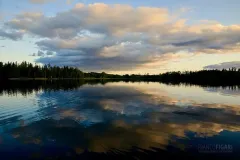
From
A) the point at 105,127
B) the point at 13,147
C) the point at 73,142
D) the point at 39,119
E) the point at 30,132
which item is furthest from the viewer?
the point at 39,119

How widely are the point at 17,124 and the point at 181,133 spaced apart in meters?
18.3

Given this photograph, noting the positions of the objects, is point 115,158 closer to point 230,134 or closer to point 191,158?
point 191,158

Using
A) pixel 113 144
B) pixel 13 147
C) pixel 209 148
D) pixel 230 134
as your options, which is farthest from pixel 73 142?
pixel 230 134

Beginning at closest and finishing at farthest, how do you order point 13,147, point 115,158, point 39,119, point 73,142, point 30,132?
1. point 115,158
2. point 13,147
3. point 73,142
4. point 30,132
5. point 39,119

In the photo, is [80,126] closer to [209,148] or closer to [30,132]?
[30,132]

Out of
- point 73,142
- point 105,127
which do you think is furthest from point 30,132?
point 105,127

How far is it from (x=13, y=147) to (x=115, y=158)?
27.7 ft

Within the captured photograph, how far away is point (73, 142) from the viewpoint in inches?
681

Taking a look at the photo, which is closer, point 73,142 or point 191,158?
point 191,158

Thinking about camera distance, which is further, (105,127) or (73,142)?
(105,127)

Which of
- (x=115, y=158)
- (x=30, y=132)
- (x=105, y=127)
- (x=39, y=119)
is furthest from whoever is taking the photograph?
(x=39, y=119)

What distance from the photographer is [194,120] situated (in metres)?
27.1

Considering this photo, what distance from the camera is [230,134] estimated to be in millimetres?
20438

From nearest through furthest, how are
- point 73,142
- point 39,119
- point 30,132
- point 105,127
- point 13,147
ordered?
point 13,147, point 73,142, point 30,132, point 105,127, point 39,119
